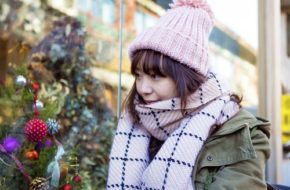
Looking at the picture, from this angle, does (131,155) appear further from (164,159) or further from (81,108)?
(81,108)

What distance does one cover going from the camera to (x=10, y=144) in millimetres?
1784

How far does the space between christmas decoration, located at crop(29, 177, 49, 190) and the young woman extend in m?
0.27

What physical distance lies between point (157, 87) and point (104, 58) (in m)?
2.05

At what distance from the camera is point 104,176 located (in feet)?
10.7

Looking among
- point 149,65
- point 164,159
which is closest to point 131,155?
point 164,159

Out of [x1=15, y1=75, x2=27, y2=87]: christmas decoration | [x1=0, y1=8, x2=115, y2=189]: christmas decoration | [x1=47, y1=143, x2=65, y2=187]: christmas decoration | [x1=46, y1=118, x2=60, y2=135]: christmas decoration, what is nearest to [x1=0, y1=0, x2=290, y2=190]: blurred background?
[x1=0, y1=8, x2=115, y2=189]: christmas decoration

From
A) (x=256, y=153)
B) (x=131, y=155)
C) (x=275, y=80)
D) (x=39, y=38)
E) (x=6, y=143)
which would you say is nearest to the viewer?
(x=256, y=153)

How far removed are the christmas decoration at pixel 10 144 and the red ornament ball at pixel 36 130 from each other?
0.05 meters

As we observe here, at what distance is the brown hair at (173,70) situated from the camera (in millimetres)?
1552

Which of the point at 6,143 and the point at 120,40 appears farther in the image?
the point at 120,40

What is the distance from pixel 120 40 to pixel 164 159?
86.5 inches

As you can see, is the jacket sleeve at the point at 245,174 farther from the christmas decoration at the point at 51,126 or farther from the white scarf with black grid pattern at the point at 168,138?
the christmas decoration at the point at 51,126

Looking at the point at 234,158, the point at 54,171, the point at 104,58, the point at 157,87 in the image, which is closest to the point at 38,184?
the point at 54,171

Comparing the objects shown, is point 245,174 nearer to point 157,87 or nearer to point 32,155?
point 157,87
